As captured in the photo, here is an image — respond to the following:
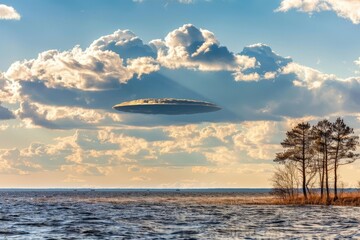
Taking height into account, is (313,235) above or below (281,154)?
below

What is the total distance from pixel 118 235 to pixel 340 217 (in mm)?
27093

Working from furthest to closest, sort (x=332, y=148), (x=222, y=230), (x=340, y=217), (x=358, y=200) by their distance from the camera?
(x=332, y=148), (x=358, y=200), (x=340, y=217), (x=222, y=230)

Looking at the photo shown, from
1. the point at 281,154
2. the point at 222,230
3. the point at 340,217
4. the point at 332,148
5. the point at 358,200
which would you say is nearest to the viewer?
the point at 222,230

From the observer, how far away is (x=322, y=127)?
91.9 metres

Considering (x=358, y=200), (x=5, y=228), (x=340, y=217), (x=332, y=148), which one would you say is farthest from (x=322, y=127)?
(x=5, y=228)

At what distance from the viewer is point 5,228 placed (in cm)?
5581

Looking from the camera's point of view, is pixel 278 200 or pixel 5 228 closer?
pixel 5 228

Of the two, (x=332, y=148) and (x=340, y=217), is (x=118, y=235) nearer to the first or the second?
(x=340, y=217)

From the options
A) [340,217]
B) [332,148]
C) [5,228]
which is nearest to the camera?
[5,228]

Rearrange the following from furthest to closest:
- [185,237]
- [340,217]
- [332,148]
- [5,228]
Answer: [332,148] → [340,217] → [5,228] → [185,237]

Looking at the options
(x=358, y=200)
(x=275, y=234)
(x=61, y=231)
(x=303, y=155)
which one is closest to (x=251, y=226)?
(x=275, y=234)

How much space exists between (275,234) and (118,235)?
12746mm

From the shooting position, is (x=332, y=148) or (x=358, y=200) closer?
(x=358, y=200)

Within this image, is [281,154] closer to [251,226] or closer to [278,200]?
[278,200]
